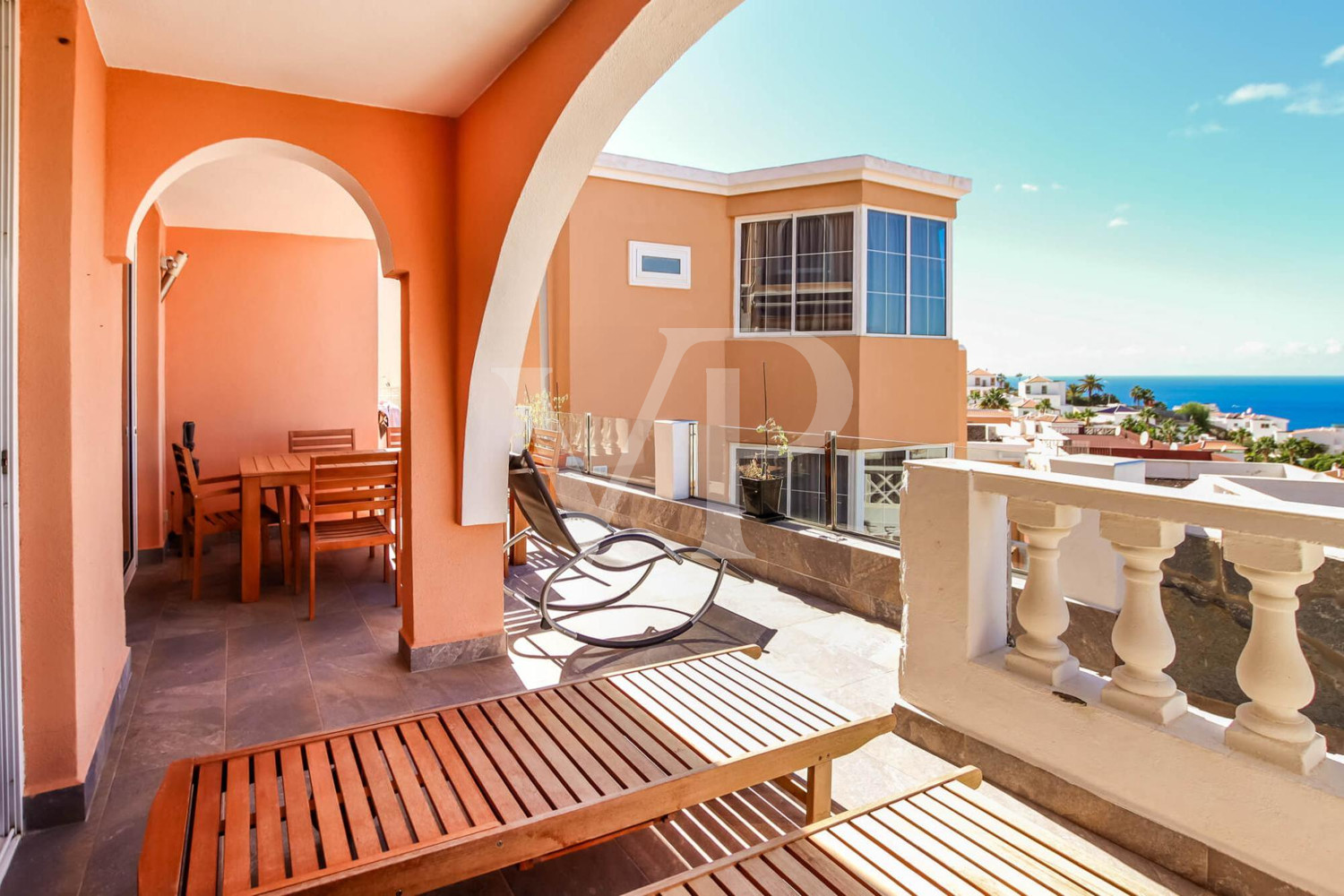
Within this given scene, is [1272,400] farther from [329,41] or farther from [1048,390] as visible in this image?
[329,41]

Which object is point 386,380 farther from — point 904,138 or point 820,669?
point 904,138

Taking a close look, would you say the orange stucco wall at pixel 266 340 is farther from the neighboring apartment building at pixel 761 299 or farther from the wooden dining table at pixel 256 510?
the neighboring apartment building at pixel 761 299

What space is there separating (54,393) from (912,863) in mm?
2827

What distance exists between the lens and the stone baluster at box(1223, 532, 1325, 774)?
153cm

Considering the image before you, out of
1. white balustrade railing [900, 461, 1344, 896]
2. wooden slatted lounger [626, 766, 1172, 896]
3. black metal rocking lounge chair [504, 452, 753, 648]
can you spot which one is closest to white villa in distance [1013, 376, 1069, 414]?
black metal rocking lounge chair [504, 452, 753, 648]

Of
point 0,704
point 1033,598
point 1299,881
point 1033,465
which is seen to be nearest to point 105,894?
point 0,704

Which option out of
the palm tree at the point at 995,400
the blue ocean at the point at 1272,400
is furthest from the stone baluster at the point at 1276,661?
the blue ocean at the point at 1272,400

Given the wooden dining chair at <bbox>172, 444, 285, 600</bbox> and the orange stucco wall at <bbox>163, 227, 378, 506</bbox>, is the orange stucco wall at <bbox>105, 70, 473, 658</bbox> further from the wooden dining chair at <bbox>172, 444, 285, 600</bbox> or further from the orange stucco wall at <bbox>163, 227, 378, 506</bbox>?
the orange stucco wall at <bbox>163, 227, 378, 506</bbox>

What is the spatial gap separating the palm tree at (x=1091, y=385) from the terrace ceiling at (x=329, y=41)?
59445 millimetres

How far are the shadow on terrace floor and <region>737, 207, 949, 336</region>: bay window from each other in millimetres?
5824

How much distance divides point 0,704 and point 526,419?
711cm

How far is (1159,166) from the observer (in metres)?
50.2

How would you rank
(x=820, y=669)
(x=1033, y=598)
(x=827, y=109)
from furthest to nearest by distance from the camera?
(x=827, y=109)
(x=820, y=669)
(x=1033, y=598)

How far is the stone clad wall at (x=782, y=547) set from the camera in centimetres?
457
